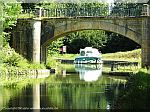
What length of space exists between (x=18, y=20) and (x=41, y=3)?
8.16m

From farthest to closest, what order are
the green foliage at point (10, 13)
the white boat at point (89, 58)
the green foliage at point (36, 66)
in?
the white boat at point (89, 58) < the green foliage at point (36, 66) < the green foliage at point (10, 13)

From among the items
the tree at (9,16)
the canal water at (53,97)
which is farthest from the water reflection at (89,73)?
the tree at (9,16)

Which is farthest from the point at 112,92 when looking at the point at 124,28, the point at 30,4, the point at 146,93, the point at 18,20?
the point at 30,4

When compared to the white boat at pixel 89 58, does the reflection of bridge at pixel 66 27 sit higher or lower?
higher

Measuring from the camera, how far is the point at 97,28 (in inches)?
1452

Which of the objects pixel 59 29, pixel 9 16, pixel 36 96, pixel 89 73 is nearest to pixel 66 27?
pixel 59 29

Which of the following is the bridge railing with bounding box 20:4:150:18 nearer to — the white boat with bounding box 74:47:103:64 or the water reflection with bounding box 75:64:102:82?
the water reflection with bounding box 75:64:102:82

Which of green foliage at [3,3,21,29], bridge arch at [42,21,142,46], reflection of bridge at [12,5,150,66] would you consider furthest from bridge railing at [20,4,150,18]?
green foliage at [3,3,21,29]

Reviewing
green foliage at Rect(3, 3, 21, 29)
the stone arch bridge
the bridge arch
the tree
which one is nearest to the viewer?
the tree

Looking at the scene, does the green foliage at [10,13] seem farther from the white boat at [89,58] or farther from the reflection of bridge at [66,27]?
the white boat at [89,58]

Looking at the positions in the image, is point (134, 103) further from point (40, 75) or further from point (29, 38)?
point (29, 38)

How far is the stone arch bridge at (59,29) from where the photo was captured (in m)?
35.7

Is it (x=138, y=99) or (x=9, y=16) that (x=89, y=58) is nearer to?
(x=9, y=16)

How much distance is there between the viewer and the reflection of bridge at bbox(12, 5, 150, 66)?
3550cm
